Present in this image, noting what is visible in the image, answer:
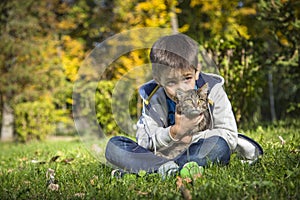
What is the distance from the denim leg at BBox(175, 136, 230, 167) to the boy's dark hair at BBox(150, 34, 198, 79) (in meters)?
0.49

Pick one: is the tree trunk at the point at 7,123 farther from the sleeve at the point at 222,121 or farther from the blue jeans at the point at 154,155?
the sleeve at the point at 222,121

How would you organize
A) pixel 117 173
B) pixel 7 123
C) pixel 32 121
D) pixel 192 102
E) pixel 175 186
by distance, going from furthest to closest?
pixel 7 123
pixel 32 121
pixel 117 173
pixel 192 102
pixel 175 186

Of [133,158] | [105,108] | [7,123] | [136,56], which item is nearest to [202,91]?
[133,158]

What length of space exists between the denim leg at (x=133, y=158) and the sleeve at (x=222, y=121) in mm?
366

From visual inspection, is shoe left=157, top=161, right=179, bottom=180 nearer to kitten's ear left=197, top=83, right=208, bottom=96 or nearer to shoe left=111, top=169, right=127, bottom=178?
shoe left=111, top=169, right=127, bottom=178

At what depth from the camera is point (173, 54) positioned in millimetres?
2527

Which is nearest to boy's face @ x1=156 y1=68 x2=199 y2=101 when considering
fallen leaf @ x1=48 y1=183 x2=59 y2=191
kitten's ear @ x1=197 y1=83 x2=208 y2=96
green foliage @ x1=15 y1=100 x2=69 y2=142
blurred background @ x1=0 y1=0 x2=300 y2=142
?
kitten's ear @ x1=197 y1=83 x2=208 y2=96

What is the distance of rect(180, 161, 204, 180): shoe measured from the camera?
2.20 m

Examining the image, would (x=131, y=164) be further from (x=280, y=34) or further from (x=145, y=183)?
(x=280, y=34)

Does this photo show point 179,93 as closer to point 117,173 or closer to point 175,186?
point 175,186

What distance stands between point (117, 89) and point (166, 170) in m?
3.92

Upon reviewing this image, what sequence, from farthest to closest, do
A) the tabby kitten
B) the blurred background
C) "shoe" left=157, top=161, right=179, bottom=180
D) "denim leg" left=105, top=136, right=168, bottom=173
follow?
1. the blurred background
2. "denim leg" left=105, top=136, right=168, bottom=173
3. "shoe" left=157, top=161, right=179, bottom=180
4. the tabby kitten

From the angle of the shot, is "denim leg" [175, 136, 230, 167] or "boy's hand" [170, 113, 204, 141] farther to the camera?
"denim leg" [175, 136, 230, 167]

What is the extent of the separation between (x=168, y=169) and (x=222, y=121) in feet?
1.48
